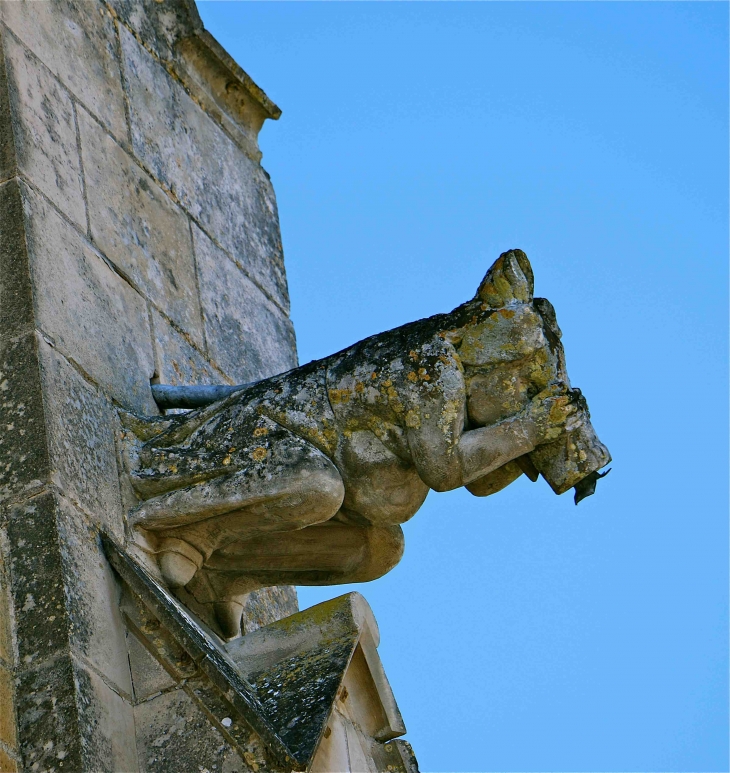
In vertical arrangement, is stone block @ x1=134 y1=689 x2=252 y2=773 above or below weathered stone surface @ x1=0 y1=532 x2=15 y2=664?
below

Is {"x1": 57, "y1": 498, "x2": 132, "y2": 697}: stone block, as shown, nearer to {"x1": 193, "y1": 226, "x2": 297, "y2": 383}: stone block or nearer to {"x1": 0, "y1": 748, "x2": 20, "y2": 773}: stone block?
{"x1": 0, "y1": 748, "x2": 20, "y2": 773}: stone block

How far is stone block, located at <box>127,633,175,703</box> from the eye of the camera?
4.54 metres

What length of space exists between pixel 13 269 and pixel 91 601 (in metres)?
1.09

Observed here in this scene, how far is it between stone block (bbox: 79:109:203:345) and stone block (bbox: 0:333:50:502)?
80 cm

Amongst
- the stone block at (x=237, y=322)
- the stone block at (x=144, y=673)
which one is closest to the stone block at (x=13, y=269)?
the stone block at (x=144, y=673)

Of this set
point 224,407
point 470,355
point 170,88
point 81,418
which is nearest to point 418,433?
point 470,355

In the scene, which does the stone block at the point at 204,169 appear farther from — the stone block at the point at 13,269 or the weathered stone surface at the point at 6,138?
the stone block at the point at 13,269

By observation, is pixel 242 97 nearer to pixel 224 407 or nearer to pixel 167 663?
pixel 224 407

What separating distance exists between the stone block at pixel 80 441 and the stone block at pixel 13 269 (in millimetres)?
103

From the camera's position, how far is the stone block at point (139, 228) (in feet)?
18.7

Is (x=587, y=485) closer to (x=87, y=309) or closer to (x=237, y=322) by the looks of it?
(x=87, y=309)

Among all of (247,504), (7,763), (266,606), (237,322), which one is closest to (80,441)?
(247,504)

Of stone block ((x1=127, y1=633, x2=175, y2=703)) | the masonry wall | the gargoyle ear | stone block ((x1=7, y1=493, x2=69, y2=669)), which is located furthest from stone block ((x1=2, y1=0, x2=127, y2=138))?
stone block ((x1=127, y1=633, x2=175, y2=703))

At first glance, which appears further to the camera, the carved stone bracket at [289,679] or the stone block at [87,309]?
the stone block at [87,309]
